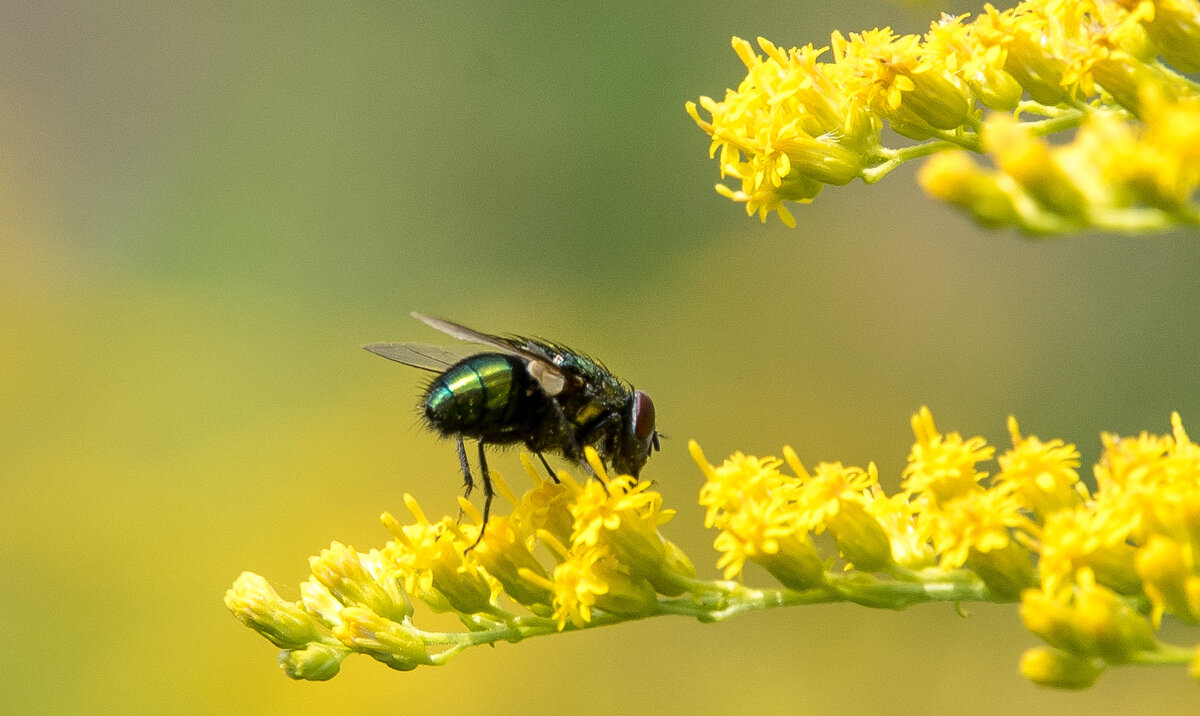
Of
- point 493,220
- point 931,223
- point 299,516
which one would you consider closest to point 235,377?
point 299,516

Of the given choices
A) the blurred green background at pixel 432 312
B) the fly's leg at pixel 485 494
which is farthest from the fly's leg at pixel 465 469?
the blurred green background at pixel 432 312

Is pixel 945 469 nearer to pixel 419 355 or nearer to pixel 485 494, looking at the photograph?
pixel 485 494

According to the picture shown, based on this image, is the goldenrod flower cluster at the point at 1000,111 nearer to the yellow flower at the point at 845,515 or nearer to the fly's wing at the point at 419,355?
the yellow flower at the point at 845,515

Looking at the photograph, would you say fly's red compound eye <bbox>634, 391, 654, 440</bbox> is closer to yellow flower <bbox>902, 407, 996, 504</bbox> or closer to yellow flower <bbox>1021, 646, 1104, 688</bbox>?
yellow flower <bbox>902, 407, 996, 504</bbox>

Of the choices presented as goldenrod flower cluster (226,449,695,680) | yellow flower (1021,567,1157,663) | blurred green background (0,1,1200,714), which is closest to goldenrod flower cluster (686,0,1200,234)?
yellow flower (1021,567,1157,663)

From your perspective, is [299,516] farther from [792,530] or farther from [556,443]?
[792,530]

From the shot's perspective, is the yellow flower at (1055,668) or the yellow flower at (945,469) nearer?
the yellow flower at (1055,668)
